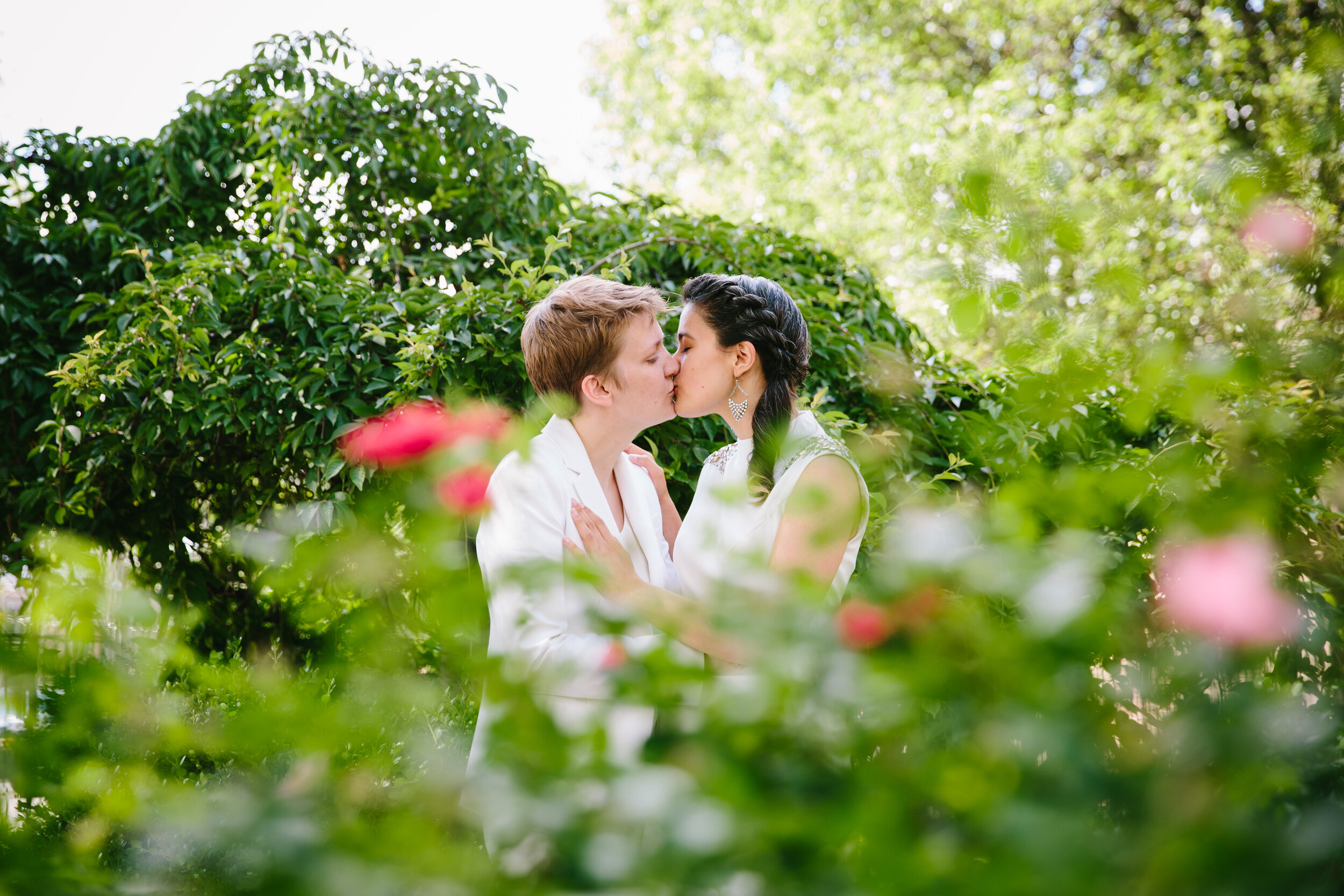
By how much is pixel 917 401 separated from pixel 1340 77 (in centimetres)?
267

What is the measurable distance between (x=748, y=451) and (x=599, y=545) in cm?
74

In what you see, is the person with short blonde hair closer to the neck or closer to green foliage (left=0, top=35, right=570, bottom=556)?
the neck

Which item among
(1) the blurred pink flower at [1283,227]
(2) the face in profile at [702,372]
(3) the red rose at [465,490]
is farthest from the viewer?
(2) the face in profile at [702,372]

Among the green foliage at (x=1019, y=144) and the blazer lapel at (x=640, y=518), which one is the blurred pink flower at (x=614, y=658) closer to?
the green foliage at (x=1019, y=144)

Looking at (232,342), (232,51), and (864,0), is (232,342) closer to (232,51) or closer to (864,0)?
(232,51)

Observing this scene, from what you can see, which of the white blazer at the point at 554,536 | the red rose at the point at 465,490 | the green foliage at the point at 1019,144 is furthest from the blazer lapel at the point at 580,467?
the red rose at the point at 465,490

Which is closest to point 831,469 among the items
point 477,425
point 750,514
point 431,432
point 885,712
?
point 750,514

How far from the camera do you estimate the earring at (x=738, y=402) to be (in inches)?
108

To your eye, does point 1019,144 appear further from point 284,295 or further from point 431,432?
point 284,295

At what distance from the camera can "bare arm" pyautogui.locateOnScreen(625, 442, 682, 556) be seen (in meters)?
2.87

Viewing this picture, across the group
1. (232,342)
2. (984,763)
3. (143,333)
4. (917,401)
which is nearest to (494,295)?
(232,342)

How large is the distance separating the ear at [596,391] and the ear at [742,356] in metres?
0.45

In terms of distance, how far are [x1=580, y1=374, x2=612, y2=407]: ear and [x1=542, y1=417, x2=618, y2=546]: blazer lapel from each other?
0.10 meters

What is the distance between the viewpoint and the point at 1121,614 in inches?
36.2
